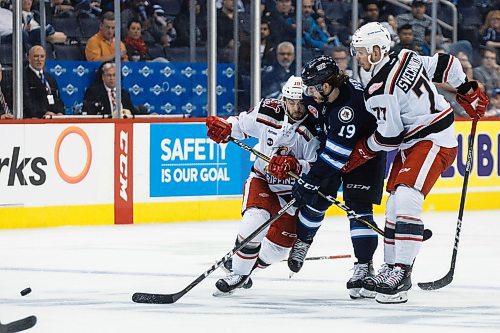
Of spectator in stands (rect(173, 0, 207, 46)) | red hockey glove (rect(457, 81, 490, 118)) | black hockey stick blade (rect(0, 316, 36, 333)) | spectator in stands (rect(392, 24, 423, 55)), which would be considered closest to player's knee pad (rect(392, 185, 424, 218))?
red hockey glove (rect(457, 81, 490, 118))

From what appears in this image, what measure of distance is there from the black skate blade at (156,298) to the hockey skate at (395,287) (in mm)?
875

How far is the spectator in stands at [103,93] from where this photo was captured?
32.0 ft

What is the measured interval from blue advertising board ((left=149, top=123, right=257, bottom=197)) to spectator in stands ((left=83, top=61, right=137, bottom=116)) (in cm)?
39

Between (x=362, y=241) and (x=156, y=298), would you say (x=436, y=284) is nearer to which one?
(x=362, y=241)

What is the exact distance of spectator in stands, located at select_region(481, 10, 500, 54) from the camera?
11.8m

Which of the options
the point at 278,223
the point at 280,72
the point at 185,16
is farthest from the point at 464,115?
the point at 278,223

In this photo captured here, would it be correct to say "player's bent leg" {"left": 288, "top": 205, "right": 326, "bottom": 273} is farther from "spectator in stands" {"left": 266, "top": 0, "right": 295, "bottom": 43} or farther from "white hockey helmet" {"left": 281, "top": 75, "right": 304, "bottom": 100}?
"spectator in stands" {"left": 266, "top": 0, "right": 295, "bottom": 43}

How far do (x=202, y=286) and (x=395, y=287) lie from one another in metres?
1.09

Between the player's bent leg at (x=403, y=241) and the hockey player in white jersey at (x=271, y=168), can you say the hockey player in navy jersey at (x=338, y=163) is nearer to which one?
the hockey player in white jersey at (x=271, y=168)

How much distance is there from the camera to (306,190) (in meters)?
5.94

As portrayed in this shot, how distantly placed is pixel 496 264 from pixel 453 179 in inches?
146

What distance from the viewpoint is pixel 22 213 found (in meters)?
9.44

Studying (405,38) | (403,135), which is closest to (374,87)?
(403,135)

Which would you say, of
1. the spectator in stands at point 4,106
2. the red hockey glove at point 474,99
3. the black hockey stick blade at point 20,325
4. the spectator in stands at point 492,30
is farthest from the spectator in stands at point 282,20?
the black hockey stick blade at point 20,325
